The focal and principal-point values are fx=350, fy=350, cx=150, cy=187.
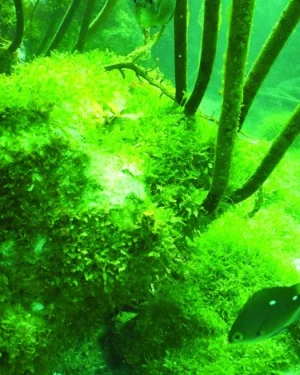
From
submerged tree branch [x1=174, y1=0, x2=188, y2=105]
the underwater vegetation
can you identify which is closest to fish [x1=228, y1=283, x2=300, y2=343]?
the underwater vegetation

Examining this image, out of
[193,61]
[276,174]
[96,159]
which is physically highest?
[96,159]

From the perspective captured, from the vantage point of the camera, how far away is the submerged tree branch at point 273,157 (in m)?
2.31

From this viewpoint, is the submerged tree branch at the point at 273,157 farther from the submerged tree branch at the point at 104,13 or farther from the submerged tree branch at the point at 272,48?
the submerged tree branch at the point at 104,13

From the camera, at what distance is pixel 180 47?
261 centimetres

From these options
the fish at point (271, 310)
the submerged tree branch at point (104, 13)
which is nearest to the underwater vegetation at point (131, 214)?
the fish at point (271, 310)

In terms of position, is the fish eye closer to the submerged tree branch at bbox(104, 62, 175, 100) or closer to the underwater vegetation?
the underwater vegetation

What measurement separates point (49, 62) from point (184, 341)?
2472mm

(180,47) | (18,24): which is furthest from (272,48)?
(18,24)

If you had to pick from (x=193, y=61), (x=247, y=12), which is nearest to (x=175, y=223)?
(x=247, y=12)

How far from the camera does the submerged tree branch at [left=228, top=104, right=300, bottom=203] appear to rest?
7.59 ft

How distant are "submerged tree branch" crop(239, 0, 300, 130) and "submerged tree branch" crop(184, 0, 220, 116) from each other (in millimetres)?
350

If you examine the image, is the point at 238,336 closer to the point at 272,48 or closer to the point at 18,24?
the point at 272,48

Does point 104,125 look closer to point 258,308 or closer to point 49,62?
point 49,62

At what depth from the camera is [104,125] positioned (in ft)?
7.76
